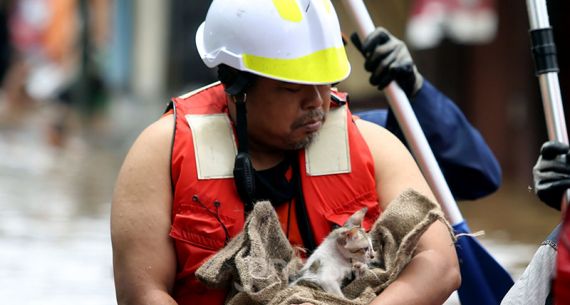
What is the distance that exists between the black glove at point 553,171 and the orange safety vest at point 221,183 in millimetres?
488

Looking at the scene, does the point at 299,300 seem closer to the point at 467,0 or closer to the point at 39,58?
the point at 467,0

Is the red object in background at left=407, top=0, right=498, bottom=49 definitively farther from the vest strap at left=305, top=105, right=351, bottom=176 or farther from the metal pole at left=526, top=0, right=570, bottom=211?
the vest strap at left=305, top=105, right=351, bottom=176

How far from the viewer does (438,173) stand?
418 centimetres

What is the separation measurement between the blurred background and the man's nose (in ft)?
11.0

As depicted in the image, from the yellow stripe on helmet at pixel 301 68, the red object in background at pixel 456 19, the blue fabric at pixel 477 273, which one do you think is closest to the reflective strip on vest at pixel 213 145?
the yellow stripe on helmet at pixel 301 68

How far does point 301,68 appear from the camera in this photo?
3492 mm

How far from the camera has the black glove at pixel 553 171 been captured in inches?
133

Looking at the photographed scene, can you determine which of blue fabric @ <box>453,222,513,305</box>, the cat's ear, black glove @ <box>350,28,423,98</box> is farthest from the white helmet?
blue fabric @ <box>453,222,513,305</box>

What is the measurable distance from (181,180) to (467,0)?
917cm

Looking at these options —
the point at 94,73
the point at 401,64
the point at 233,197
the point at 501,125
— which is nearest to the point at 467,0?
the point at 501,125

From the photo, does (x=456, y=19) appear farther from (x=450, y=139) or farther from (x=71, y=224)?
(x=450, y=139)

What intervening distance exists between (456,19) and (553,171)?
30.9 ft

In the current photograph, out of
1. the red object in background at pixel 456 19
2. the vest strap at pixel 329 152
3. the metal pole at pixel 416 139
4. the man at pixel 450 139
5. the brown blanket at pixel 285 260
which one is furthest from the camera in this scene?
the red object in background at pixel 456 19

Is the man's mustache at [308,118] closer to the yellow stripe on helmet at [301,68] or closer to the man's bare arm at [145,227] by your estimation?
the yellow stripe on helmet at [301,68]
